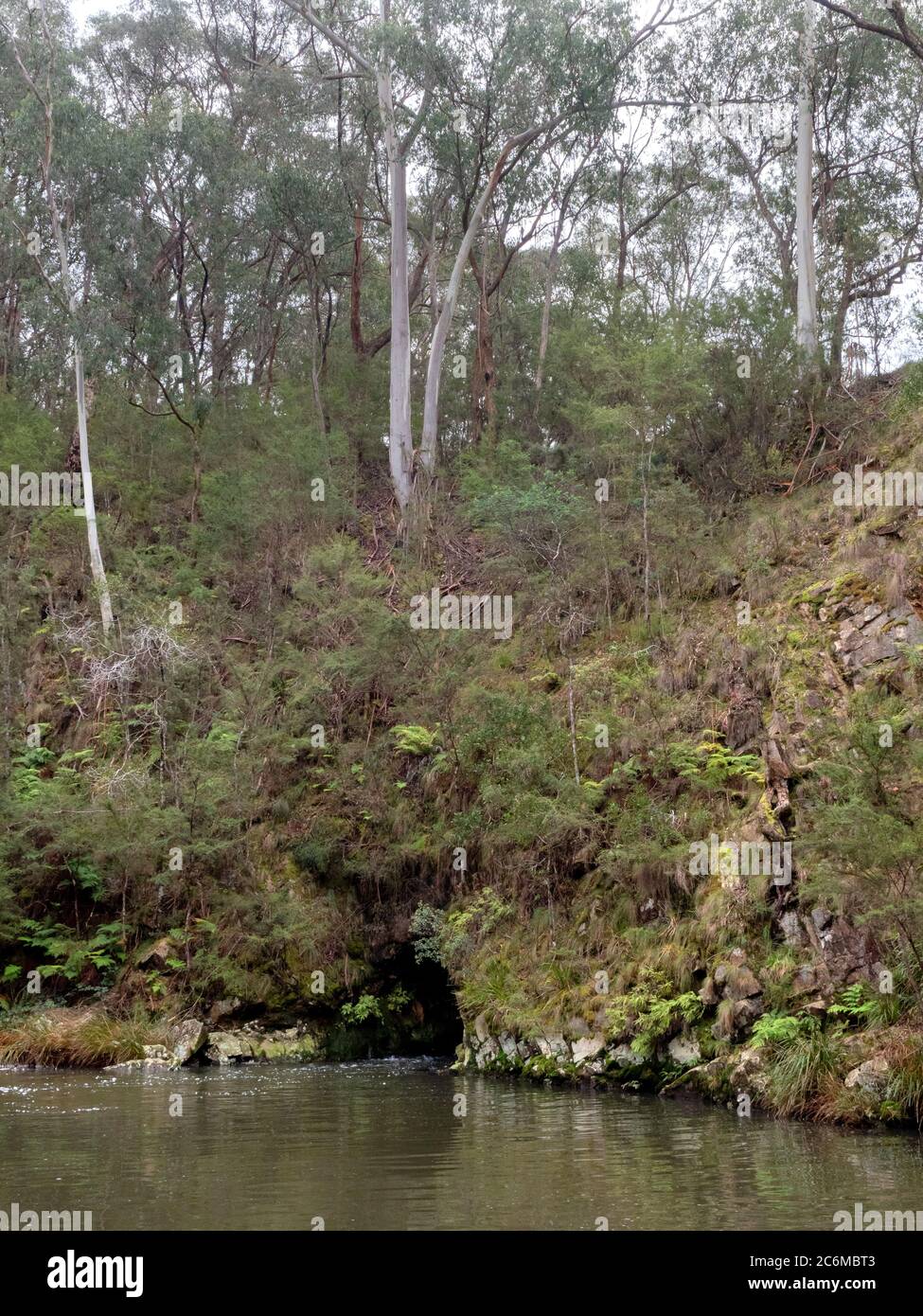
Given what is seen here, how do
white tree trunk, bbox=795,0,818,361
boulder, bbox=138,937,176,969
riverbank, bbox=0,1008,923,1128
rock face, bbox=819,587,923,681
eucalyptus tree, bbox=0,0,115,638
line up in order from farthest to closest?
eucalyptus tree, bbox=0,0,115,638
white tree trunk, bbox=795,0,818,361
boulder, bbox=138,937,176,969
rock face, bbox=819,587,923,681
riverbank, bbox=0,1008,923,1128

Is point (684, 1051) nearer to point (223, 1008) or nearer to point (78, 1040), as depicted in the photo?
point (223, 1008)

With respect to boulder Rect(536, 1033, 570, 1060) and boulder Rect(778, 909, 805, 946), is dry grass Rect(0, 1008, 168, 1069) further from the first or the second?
boulder Rect(778, 909, 805, 946)

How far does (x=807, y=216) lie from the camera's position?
26000 mm

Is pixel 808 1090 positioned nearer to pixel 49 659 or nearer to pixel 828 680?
pixel 828 680

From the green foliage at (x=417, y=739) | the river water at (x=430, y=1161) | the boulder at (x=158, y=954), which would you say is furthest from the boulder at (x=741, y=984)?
the boulder at (x=158, y=954)

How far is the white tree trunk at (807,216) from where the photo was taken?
82.3 feet

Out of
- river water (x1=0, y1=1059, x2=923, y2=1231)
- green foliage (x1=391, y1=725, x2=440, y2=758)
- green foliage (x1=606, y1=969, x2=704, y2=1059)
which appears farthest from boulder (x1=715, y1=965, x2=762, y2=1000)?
green foliage (x1=391, y1=725, x2=440, y2=758)

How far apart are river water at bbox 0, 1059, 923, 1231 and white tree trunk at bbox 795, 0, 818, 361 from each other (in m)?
17.1

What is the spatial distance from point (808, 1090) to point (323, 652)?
41.2ft

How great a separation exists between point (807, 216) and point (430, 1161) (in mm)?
22507

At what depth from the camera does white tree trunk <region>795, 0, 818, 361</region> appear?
25078mm

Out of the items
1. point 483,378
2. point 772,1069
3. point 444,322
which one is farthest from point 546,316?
point 772,1069

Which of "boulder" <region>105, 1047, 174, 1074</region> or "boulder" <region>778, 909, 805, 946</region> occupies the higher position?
"boulder" <region>778, 909, 805, 946</region>

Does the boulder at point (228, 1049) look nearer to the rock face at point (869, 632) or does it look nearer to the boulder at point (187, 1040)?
the boulder at point (187, 1040)
